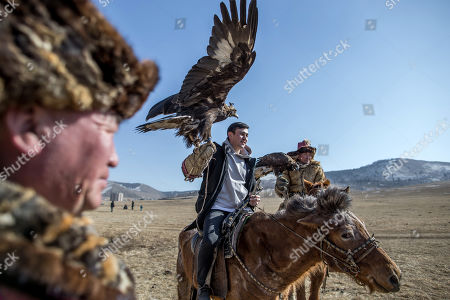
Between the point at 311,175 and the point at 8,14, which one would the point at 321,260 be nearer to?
the point at 311,175

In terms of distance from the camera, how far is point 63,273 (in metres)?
0.62

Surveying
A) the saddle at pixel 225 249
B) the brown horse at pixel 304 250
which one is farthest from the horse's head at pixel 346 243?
the saddle at pixel 225 249

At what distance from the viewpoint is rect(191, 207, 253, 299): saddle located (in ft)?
12.4

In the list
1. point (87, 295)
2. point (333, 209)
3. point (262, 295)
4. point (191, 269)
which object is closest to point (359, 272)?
point (333, 209)

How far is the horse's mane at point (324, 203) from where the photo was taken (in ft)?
11.2

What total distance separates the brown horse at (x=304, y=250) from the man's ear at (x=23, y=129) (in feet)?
10.6

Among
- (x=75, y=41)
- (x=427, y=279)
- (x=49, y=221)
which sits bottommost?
(x=427, y=279)

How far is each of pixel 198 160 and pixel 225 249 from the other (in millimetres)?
1391

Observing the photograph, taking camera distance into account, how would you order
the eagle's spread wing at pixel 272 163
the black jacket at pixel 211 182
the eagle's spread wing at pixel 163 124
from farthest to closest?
the eagle's spread wing at pixel 272 163
the black jacket at pixel 211 182
the eagle's spread wing at pixel 163 124

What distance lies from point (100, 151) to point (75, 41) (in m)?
0.36

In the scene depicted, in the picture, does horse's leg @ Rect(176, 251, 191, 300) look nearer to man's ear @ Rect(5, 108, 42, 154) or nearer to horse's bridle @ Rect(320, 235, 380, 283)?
horse's bridle @ Rect(320, 235, 380, 283)

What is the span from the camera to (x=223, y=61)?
435 centimetres

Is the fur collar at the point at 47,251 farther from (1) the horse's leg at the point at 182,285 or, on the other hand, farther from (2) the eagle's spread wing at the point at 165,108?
(1) the horse's leg at the point at 182,285

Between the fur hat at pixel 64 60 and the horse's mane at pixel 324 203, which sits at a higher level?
the fur hat at pixel 64 60
